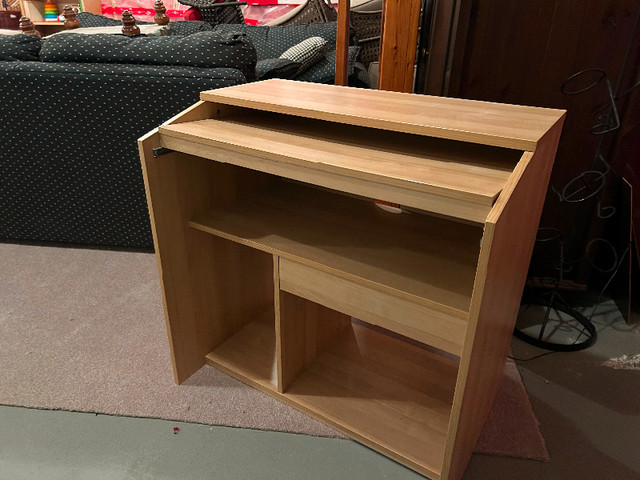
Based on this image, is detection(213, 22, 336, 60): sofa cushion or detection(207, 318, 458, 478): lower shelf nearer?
detection(207, 318, 458, 478): lower shelf

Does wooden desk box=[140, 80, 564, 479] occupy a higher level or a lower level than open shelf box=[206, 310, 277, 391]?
higher

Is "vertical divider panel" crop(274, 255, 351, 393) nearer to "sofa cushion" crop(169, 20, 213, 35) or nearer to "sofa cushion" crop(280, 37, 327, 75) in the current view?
"sofa cushion" crop(280, 37, 327, 75)

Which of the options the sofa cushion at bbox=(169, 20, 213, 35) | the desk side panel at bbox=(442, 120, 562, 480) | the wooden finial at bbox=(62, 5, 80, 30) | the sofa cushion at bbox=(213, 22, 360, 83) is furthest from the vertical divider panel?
the sofa cushion at bbox=(169, 20, 213, 35)

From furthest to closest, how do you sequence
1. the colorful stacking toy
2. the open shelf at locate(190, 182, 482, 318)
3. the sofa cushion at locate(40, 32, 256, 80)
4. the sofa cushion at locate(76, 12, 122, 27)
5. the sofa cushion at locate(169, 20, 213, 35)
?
1. the colorful stacking toy
2. the sofa cushion at locate(76, 12, 122, 27)
3. the sofa cushion at locate(169, 20, 213, 35)
4. the sofa cushion at locate(40, 32, 256, 80)
5. the open shelf at locate(190, 182, 482, 318)

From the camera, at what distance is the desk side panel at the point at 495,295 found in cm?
74

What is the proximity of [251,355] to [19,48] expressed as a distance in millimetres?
1413

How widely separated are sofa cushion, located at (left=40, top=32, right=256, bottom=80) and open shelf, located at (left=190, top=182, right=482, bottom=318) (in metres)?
0.55

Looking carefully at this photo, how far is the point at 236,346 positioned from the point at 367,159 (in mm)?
789

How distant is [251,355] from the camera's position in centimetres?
139

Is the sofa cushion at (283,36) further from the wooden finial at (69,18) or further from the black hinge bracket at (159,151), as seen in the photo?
the black hinge bracket at (159,151)

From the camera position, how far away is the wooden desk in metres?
0.84

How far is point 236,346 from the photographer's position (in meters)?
1.43

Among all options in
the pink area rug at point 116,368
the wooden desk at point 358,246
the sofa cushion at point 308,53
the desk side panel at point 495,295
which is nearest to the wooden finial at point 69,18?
the sofa cushion at point 308,53

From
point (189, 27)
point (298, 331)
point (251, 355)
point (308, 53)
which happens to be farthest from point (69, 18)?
point (298, 331)
